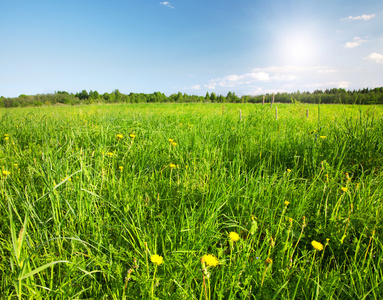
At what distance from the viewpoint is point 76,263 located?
945 mm

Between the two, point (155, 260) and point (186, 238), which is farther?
point (186, 238)

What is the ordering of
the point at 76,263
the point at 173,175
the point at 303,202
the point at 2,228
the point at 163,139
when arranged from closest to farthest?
the point at 76,263
the point at 2,228
the point at 303,202
the point at 173,175
the point at 163,139

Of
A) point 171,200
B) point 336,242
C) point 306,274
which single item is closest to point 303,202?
point 336,242

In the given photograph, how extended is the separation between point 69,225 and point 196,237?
29.8 inches

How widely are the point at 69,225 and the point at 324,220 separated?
1.63 m

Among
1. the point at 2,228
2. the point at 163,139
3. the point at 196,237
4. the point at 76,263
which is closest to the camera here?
the point at 76,263

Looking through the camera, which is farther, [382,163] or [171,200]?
[382,163]

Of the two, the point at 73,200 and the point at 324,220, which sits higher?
the point at 73,200

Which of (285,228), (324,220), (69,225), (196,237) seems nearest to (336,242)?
(324,220)

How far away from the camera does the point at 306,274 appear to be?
0.98 metres

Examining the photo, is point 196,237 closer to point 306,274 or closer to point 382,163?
point 306,274

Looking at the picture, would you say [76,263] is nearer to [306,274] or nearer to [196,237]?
[196,237]

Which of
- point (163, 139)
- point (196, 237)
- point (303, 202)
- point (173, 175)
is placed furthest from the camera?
point (163, 139)

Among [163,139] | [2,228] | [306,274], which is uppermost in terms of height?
[163,139]
